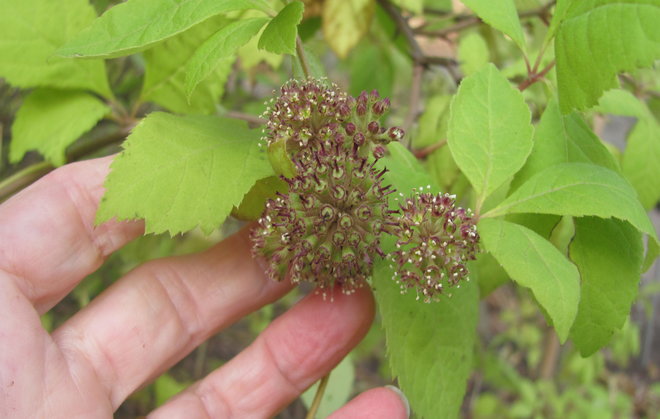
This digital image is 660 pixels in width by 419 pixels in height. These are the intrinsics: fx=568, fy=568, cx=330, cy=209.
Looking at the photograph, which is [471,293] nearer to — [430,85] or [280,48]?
[280,48]

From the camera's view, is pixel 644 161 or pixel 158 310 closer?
pixel 644 161

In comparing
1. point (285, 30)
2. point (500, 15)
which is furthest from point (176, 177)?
point (500, 15)

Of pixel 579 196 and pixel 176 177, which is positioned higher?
pixel 176 177

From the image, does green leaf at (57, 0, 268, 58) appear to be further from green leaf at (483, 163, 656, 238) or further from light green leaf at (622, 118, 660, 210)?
light green leaf at (622, 118, 660, 210)

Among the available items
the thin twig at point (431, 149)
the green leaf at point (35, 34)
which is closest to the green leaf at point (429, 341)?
the thin twig at point (431, 149)

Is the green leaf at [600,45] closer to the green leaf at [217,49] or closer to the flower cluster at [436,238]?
the flower cluster at [436,238]

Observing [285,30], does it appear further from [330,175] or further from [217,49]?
[330,175]
